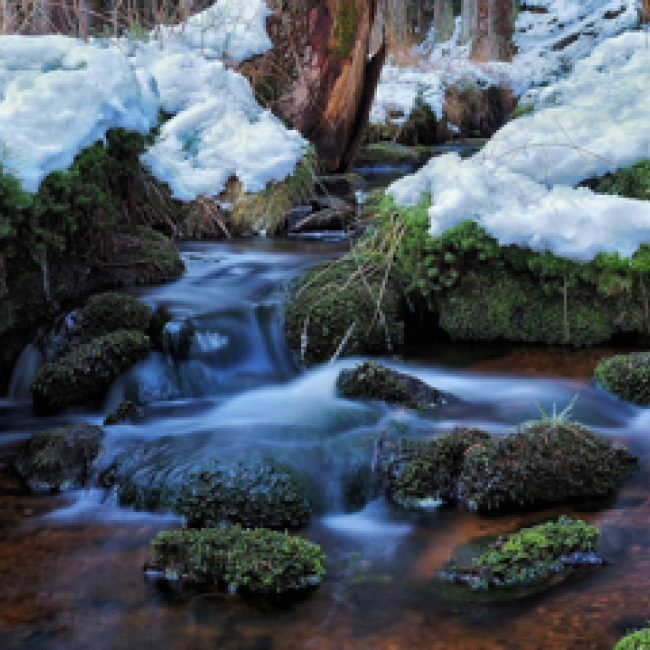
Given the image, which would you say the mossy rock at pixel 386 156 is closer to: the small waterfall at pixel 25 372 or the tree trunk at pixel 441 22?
the small waterfall at pixel 25 372

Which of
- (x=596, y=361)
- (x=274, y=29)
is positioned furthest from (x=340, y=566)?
(x=274, y=29)

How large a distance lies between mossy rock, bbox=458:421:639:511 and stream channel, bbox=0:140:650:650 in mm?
101

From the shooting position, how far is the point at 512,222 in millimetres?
5059

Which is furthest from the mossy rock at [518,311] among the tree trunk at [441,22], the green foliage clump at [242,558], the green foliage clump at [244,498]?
the tree trunk at [441,22]

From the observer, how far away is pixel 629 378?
13.8 feet

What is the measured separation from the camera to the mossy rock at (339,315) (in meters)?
5.06

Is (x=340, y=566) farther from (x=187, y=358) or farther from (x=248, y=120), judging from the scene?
(x=248, y=120)

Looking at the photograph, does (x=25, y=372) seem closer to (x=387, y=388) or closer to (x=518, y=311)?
(x=387, y=388)

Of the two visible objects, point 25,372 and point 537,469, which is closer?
point 537,469

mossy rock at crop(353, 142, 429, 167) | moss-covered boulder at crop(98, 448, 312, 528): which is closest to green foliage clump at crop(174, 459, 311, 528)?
moss-covered boulder at crop(98, 448, 312, 528)

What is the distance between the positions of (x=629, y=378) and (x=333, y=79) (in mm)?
6437

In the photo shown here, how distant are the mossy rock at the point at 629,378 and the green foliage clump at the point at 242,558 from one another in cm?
232

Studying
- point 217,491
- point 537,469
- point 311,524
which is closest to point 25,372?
point 217,491

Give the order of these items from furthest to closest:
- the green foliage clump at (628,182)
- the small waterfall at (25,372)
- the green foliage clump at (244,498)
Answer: the green foliage clump at (628,182), the small waterfall at (25,372), the green foliage clump at (244,498)
